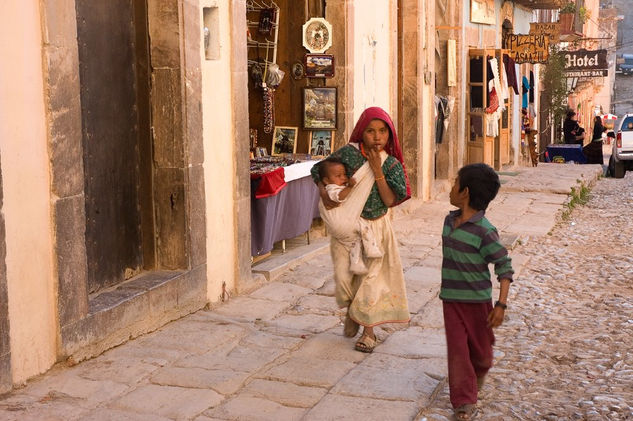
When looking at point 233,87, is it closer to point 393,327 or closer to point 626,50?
point 393,327

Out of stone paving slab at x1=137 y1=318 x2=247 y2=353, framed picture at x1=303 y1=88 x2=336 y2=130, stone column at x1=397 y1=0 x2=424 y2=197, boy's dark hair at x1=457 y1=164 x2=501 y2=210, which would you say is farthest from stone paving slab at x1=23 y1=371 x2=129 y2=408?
stone column at x1=397 y1=0 x2=424 y2=197

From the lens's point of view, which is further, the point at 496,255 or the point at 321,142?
the point at 321,142

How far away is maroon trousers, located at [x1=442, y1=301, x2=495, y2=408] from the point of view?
15.2 feet

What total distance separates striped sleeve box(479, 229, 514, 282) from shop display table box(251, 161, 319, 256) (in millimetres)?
3635

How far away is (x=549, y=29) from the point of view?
23.9m

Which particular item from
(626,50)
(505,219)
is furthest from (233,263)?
(626,50)

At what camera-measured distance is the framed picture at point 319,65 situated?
392 inches

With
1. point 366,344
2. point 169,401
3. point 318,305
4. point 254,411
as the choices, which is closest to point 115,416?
point 169,401

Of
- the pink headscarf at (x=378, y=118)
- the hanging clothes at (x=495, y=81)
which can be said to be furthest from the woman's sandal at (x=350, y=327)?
the hanging clothes at (x=495, y=81)

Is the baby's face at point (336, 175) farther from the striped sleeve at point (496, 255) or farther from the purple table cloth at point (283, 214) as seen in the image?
the purple table cloth at point (283, 214)

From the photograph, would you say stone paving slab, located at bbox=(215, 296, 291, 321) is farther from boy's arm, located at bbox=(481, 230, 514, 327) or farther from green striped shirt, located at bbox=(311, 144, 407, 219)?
boy's arm, located at bbox=(481, 230, 514, 327)

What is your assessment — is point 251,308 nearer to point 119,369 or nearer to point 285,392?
point 119,369

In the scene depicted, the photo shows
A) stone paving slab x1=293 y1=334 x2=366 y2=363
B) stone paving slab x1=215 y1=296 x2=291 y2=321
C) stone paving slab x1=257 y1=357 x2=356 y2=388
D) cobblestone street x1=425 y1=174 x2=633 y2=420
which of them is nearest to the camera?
cobblestone street x1=425 y1=174 x2=633 y2=420

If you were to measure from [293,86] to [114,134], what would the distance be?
168 inches
